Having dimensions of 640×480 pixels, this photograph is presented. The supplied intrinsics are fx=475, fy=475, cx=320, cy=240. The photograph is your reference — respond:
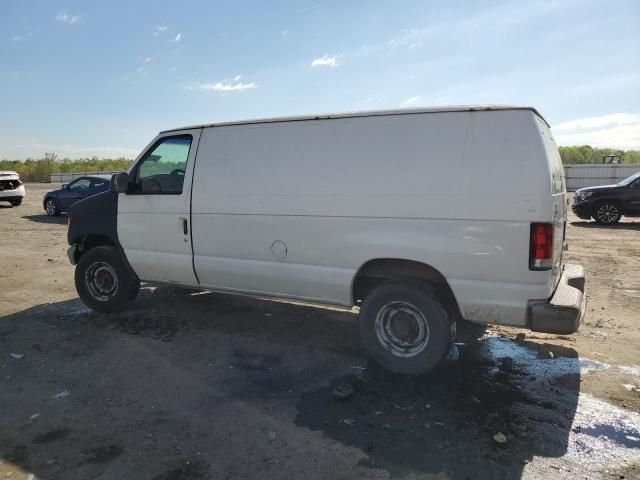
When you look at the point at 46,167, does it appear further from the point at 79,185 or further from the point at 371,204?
the point at 371,204

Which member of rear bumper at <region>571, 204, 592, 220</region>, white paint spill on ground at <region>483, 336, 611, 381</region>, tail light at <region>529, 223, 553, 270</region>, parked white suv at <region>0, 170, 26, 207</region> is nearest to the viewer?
tail light at <region>529, 223, 553, 270</region>

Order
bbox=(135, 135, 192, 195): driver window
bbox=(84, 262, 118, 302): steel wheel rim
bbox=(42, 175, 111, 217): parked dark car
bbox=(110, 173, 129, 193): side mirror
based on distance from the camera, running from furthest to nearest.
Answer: bbox=(42, 175, 111, 217): parked dark car, bbox=(84, 262, 118, 302): steel wheel rim, bbox=(110, 173, 129, 193): side mirror, bbox=(135, 135, 192, 195): driver window

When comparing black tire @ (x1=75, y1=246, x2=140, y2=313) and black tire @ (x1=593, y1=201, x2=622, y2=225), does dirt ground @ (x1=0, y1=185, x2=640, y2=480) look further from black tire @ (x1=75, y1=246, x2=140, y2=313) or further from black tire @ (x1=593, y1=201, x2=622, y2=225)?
black tire @ (x1=593, y1=201, x2=622, y2=225)

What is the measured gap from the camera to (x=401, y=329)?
14.2 feet

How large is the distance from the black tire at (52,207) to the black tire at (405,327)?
53.1ft

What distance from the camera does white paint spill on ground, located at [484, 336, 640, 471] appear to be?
3057mm

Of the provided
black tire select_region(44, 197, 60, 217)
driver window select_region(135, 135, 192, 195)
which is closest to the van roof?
driver window select_region(135, 135, 192, 195)

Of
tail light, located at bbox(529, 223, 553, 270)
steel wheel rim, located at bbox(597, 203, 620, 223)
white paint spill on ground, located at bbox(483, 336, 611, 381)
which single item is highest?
steel wheel rim, located at bbox(597, 203, 620, 223)

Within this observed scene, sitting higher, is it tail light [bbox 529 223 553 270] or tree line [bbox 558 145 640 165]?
tree line [bbox 558 145 640 165]

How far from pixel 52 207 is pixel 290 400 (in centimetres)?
1656

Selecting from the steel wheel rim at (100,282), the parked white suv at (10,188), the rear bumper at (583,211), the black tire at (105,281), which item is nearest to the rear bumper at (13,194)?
the parked white suv at (10,188)

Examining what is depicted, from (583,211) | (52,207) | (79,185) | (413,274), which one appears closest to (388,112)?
(413,274)

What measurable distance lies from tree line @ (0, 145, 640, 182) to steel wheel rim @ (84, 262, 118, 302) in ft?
145

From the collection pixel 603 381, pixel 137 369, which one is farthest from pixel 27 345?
pixel 603 381
